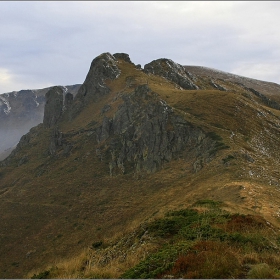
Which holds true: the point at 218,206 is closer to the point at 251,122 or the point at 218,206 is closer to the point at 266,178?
the point at 266,178

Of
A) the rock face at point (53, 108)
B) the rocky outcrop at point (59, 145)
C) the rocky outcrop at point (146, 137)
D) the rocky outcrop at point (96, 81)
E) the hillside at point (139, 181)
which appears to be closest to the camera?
the hillside at point (139, 181)

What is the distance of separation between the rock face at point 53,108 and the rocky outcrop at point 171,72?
30.2 m

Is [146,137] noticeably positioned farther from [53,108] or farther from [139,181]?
[53,108]

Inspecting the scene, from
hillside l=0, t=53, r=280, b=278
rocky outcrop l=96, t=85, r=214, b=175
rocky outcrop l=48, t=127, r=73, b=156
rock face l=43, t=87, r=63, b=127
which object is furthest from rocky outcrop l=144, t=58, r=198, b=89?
rocky outcrop l=48, t=127, r=73, b=156

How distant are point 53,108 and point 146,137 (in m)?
54.3

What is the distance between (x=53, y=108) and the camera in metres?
97.4

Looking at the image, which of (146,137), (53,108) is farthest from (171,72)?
(146,137)

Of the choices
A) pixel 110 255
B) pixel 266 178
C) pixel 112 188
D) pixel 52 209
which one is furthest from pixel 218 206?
pixel 52 209

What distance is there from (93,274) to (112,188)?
3589 cm

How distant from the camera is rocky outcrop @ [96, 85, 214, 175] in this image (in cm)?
4694

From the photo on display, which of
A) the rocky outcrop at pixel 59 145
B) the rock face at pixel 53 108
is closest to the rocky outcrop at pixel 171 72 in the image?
the rock face at pixel 53 108

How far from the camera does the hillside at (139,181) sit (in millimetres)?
16375

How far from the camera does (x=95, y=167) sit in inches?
2189

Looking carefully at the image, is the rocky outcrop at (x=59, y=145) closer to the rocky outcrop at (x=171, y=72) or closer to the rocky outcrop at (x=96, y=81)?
the rocky outcrop at (x=96, y=81)
